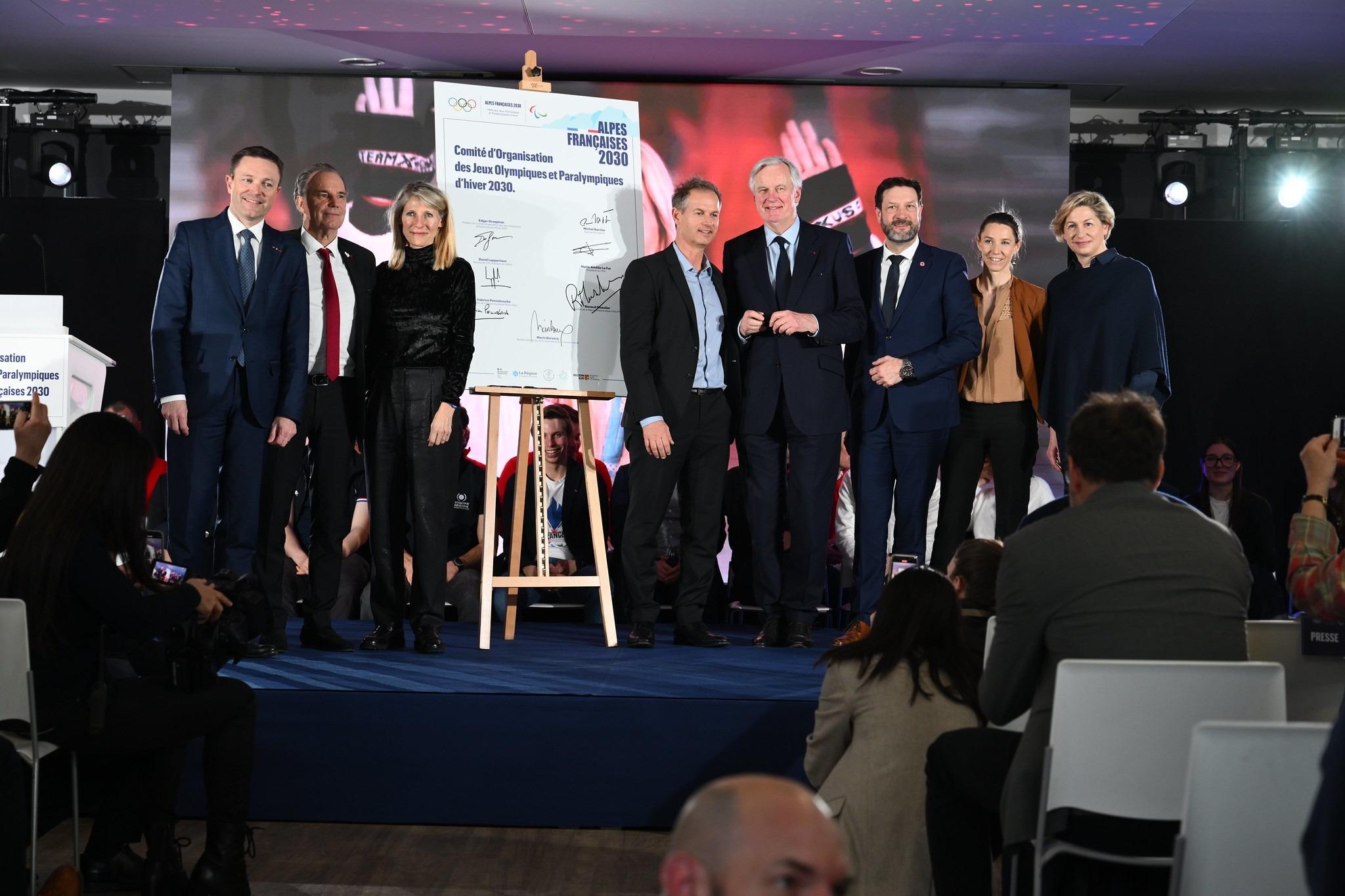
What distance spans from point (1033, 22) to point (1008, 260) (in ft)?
8.24

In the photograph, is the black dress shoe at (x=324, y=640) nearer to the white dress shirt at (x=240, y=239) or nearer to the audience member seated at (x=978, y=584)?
the white dress shirt at (x=240, y=239)

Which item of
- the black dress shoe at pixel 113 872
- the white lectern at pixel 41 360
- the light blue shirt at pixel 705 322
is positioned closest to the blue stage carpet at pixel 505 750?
the black dress shoe at pixel 113 872

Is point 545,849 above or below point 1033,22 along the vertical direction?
below

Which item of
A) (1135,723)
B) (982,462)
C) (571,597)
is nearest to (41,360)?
(571,597)

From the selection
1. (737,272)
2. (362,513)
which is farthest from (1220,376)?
(362,513)

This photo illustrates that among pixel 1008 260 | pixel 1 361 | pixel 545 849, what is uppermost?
pixel 1008 260

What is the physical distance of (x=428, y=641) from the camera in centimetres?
439

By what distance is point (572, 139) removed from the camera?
4953mm

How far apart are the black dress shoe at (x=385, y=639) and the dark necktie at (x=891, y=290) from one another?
201 cm

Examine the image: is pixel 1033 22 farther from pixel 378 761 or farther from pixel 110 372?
pixel 110 372

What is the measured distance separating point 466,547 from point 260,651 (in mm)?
2157

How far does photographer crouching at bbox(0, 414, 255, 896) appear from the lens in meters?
2.75

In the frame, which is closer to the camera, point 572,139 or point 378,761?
point 378,761

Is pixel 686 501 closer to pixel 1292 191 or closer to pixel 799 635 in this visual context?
pixel 799 635
